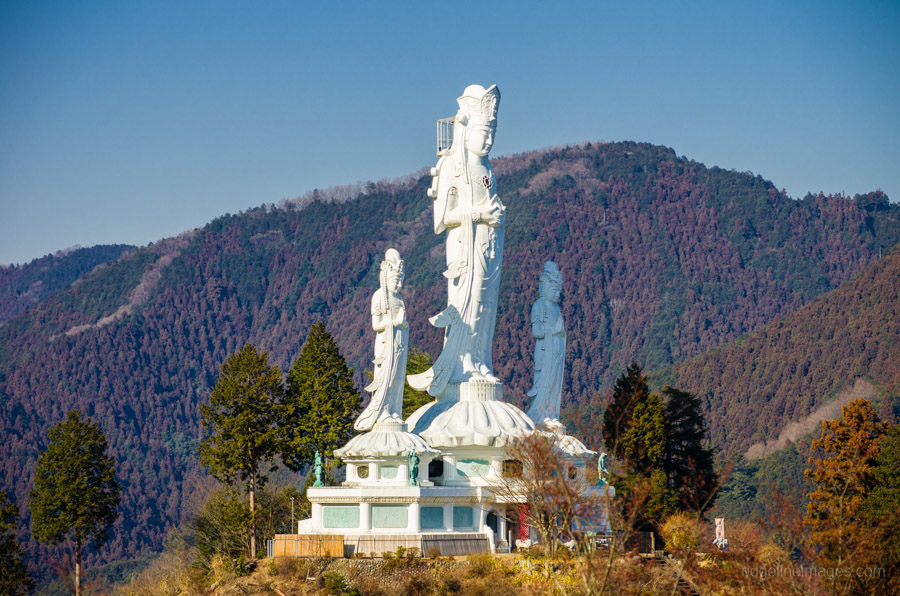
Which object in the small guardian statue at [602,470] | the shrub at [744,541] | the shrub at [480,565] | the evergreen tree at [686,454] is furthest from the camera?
the evergreen tree at [686,454]

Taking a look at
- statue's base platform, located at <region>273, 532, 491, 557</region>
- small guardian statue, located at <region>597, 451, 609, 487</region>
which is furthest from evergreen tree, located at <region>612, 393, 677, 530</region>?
statue's base platform, located at <region>273, 532, 491, 557</region>

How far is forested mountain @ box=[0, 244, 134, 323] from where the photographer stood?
142000 mm

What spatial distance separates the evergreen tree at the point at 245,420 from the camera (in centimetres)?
4047

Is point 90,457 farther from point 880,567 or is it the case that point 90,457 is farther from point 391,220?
point 391,220

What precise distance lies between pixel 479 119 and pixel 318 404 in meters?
11.2

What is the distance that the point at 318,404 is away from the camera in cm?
4397

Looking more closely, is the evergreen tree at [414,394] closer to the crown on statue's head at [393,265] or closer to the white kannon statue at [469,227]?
the white kannon statue at [469,227]

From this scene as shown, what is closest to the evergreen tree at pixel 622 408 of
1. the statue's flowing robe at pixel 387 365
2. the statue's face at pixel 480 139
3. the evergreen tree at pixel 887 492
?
the statue's flowing robe at pixel 387 365

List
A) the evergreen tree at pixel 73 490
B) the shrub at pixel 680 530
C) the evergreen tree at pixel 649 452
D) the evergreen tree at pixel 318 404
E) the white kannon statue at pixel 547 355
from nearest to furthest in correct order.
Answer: the shrub at pixel 680 530 → the evergreen tree at pixel 73 490 → the white kannon statue at pixel 547 355 → the evergreen tree at pixel 649 452 → the evergreen tree at pixel 318 404

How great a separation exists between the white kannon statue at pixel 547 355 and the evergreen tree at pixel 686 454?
474 cm

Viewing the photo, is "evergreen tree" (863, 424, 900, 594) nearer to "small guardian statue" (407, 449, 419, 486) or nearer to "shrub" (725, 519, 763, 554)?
"shrub" (725, 519, 763, 554)

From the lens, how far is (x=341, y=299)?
441 feet

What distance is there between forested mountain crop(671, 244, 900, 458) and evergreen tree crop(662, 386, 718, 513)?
1758 inches

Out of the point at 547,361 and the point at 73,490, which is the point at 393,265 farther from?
the point at 73,490
